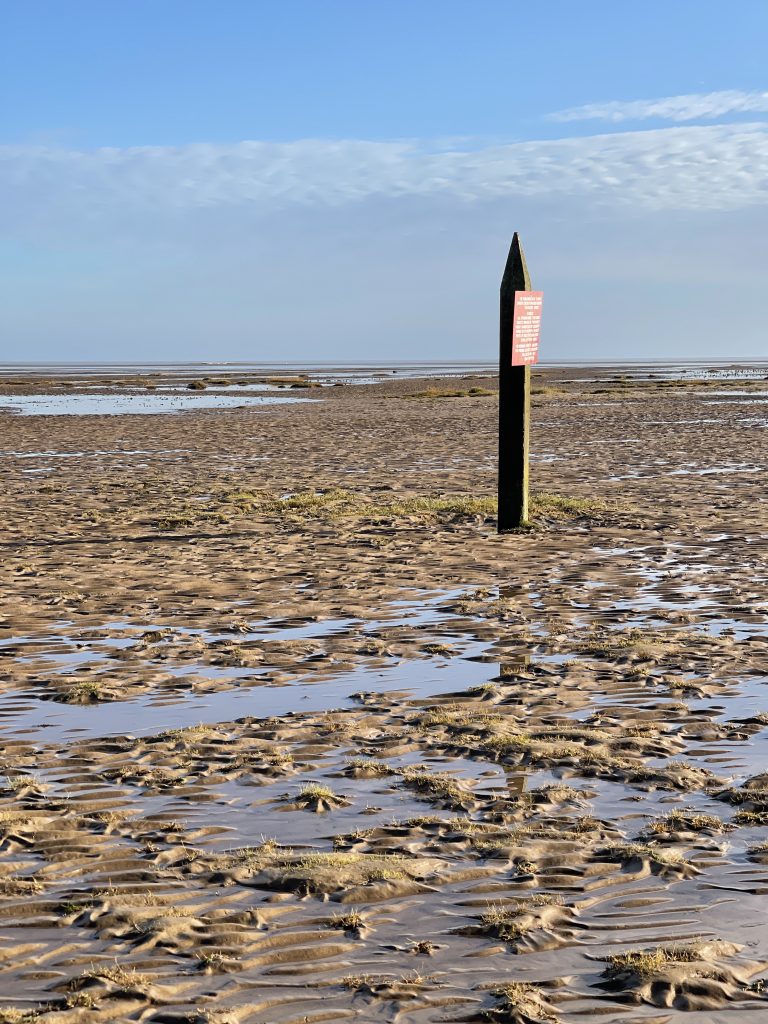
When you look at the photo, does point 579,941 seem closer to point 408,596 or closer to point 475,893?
point 475,893

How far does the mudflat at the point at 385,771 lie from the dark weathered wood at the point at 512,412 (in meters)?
0.36

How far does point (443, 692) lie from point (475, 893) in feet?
9.96

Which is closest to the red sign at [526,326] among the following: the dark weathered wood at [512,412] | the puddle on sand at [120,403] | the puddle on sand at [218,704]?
the dark weathered wood at [512,412]

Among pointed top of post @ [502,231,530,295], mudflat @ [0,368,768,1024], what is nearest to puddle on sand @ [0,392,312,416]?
pointed top of post @ [502,231,530,295]

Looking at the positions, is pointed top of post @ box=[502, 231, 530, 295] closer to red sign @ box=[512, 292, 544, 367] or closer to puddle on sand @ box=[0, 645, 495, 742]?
red sign @ box=[512, 292, 544, 367]

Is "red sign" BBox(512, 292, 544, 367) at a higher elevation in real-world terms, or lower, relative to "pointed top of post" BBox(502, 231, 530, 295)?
lower

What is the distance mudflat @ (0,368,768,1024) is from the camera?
13.5 feet

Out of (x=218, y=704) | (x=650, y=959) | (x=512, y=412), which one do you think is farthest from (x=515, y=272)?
(x=650, y=959)

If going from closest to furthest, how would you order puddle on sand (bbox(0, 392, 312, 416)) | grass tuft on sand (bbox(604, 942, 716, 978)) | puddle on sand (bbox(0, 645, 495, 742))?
grass tuft on sand (bbox(604, 942, 716, 978)) → puddle on sand (bbox(0, 645, 495, 742)) → puddle on sand (bbox(0, 392, 312, 416))

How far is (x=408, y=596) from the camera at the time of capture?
10953 mm

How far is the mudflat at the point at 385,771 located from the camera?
4.10 metres

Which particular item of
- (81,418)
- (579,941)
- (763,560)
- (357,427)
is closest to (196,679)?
(579,941)

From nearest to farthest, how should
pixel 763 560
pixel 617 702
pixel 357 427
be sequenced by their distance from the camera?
pixel 617 702
pixel 763 560
pixel 357 427

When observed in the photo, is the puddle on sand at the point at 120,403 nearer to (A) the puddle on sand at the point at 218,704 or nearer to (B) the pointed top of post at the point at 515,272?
(B) the pointed top of post at the point at 515,272
